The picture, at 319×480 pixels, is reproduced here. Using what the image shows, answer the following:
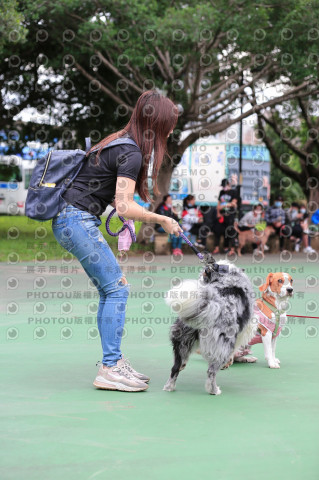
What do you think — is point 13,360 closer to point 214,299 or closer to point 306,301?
point 214,299

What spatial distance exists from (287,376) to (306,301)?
4.64 m

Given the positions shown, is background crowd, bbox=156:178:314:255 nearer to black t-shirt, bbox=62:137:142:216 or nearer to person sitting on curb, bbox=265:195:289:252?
person sitting on curb, bbox=265:195:289:252

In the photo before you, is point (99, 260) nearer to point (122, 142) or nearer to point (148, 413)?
point (122, 142)

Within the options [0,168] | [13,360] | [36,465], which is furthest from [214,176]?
[36,465]

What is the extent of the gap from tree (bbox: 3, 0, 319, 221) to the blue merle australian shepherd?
1286 cm

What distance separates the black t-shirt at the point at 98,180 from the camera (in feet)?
16.8

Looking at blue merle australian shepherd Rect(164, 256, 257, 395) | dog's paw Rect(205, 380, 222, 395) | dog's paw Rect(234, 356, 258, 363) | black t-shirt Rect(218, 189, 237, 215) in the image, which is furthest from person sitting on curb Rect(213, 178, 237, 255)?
dog's paw Rect(205, 380, 222, 395)

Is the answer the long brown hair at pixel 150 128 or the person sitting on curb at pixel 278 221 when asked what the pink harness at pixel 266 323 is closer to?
the long brown hair at pixel 150 128

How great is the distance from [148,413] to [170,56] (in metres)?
15.4

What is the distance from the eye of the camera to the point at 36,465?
374 centimetres

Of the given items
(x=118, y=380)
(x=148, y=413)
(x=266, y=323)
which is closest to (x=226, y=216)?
(x=266, y=323)

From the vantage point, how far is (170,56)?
18984 mm

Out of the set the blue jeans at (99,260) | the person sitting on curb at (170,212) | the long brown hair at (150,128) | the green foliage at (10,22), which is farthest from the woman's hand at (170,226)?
the person sitting on curb at (170,212)

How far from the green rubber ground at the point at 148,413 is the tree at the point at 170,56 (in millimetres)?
10799
